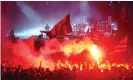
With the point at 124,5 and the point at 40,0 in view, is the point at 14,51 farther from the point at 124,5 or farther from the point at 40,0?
the point at 124,5

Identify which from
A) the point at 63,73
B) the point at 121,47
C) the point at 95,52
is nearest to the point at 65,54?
the point at 63,73

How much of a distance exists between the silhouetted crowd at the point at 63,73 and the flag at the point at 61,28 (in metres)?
0.33

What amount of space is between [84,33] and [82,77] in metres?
0.41

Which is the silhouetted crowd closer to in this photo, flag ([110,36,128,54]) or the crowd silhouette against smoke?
the crowd silhouette against smoke

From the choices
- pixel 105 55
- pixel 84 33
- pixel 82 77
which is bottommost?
pixel 82 77

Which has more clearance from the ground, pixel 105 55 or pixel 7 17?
pixel 7 17

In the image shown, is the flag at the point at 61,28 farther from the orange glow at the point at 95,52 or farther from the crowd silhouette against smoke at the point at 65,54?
the orange glow at the point at 95,52

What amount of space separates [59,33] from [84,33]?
0.77 feet


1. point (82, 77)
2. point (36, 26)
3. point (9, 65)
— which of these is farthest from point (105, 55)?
point (9, 65)

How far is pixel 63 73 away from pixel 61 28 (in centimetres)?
42

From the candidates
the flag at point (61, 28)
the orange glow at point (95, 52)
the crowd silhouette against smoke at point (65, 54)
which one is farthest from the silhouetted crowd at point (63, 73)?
the flag at point (61, 28)

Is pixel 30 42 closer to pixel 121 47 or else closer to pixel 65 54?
pixel 65 54

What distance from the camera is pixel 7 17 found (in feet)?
8.99

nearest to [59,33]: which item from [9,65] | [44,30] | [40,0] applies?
[44,30]
